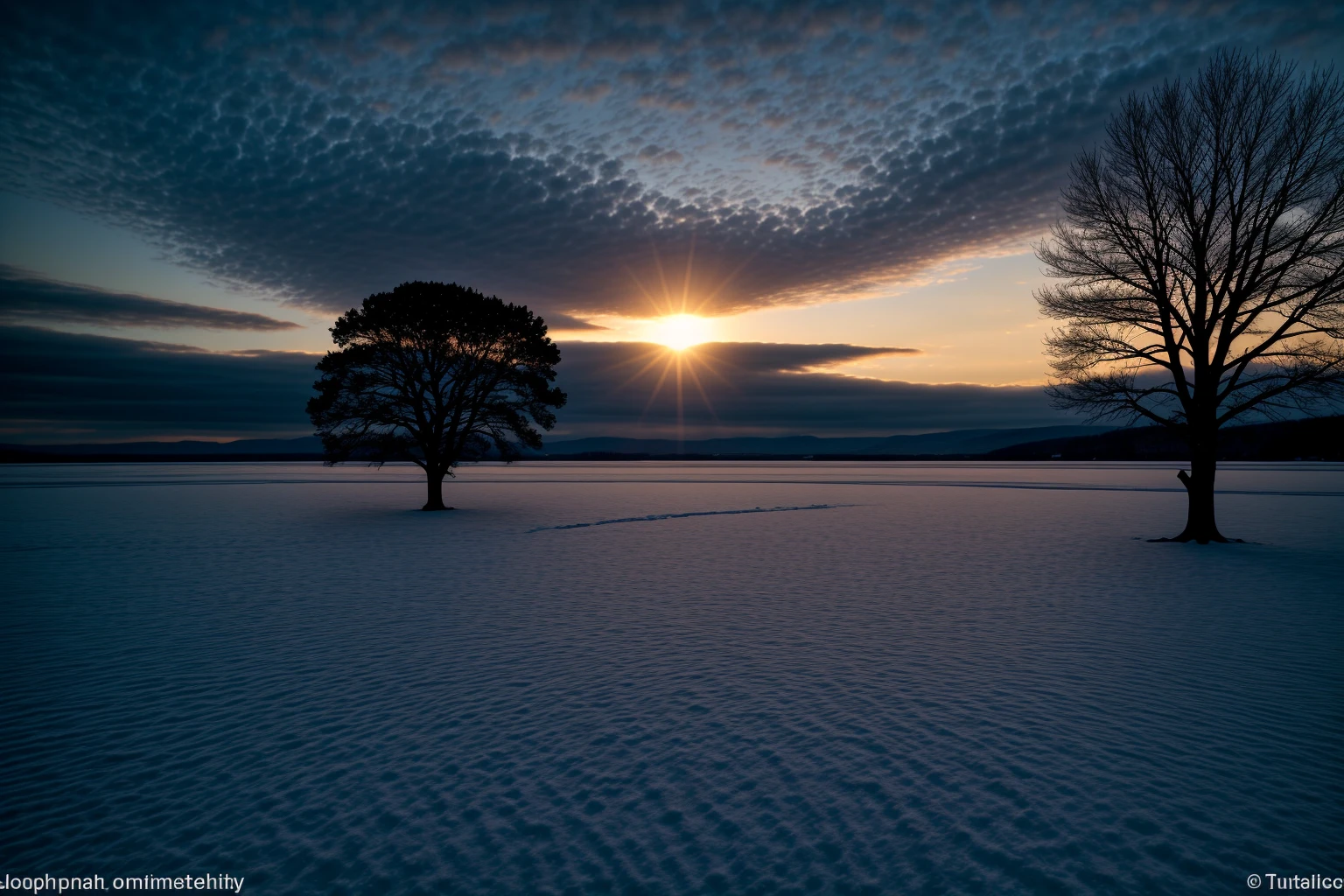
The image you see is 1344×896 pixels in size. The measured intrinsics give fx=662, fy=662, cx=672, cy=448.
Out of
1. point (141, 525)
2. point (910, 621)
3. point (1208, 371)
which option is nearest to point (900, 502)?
point (1208, 371)

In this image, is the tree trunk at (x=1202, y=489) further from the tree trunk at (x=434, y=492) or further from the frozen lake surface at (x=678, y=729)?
the tree trunk at (x=434, y=492)

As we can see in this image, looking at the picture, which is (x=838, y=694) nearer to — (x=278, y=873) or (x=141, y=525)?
(x=278, y=873)

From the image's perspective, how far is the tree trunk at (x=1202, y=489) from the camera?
23766 mm

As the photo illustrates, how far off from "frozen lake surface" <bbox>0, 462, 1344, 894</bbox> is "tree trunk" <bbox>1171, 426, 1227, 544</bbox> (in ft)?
22.4

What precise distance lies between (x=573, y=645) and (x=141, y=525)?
3019 centimetres

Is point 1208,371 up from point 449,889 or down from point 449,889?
up

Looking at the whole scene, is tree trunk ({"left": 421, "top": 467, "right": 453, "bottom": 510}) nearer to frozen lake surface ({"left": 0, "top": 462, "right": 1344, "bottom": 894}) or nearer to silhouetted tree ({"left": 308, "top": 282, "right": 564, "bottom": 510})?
silhouetted tree ({"left": 308, "top": 282, "right": 564, "bottom": 510})

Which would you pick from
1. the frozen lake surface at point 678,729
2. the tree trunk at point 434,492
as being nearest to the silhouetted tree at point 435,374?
the tree trunk at point 434,492

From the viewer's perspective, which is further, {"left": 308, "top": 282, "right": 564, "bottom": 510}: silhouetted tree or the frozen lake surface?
{"left": 308, "top": 282, "right": 564, "bottom": 510}: silhouetted tree

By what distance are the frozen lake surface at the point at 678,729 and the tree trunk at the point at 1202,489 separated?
682cm

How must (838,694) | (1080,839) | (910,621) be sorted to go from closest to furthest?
(1080,839) < (838,694) < (910,621)

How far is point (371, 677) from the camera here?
29.8 ft

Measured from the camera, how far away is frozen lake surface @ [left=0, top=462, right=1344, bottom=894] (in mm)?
4801

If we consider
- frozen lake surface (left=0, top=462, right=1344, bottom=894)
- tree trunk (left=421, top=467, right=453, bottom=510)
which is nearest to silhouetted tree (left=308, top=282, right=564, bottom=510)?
tree trunk (left=421, top=467, right=453, bottom=510)
